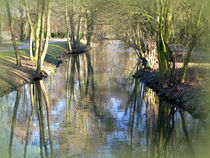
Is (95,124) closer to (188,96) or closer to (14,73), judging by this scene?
(188,96)

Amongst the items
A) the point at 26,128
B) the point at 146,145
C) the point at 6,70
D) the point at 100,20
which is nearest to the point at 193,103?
the point at 146,145

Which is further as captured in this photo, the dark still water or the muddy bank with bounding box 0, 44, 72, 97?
the muddy bank with bounding box 0, 44, 72, 97

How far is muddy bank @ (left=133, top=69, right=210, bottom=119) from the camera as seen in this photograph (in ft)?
50.3

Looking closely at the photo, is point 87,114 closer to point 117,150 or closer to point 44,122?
point 44,122

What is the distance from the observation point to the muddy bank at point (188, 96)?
15320 mm

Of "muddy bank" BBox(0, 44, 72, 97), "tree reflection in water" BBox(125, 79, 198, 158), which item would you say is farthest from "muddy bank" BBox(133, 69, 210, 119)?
"muddy bank" BBox(0, 44, 72, 97)

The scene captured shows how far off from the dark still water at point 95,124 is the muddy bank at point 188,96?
0.36 meters

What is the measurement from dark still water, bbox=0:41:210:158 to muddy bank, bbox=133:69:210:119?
364 millimetres

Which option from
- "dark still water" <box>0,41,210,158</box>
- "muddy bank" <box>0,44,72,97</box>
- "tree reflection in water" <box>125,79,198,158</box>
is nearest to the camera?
"dark still water" <box>0,41,210,158</box>

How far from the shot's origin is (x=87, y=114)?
53.7 ft

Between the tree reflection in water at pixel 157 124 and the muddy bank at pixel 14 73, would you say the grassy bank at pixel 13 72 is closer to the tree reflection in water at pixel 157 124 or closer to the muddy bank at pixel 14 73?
the muddy bank at pixel 14 73

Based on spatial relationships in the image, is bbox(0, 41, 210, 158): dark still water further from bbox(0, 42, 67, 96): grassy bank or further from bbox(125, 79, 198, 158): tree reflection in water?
bbox(0, 42, 67, 96): grassy bank

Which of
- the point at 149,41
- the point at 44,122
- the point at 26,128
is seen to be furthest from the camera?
the point at 149,41

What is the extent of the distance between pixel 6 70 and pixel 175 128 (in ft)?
48.1
